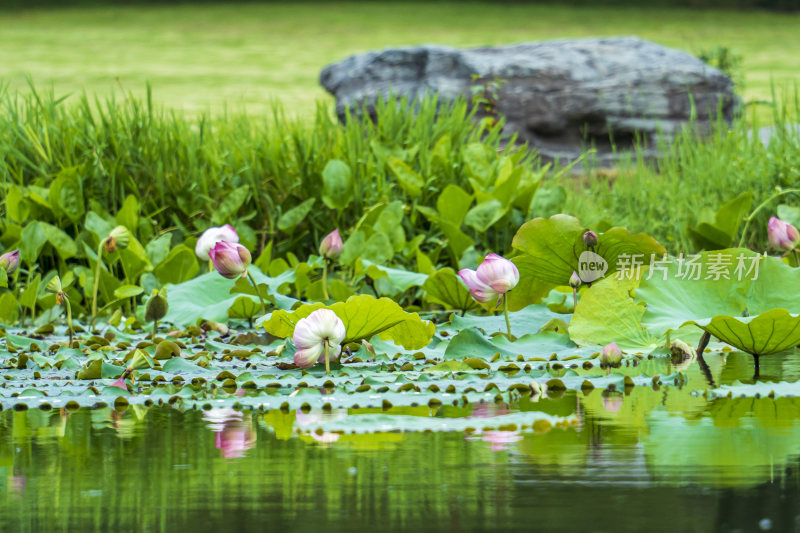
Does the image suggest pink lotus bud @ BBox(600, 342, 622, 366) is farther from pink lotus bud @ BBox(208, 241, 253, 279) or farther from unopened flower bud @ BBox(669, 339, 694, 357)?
pink lotus bud @ BBox(208, 241, 253, 279)

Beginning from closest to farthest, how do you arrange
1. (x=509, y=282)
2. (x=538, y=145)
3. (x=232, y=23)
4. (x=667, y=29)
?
(x=509, y=282), (x=538, y=145), (x=667, y=29), (x=232, y=23)

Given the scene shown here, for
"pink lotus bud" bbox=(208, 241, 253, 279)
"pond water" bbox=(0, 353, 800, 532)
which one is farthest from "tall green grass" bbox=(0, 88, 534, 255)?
"pond water" bbox=(0, 353, 800, 532)

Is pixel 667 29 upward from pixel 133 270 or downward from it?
upward

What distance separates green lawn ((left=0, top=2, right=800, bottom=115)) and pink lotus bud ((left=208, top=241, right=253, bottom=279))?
5.25m

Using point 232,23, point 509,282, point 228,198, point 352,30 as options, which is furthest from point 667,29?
point 509,282

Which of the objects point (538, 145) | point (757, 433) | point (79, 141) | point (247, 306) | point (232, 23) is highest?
point (232, 23)

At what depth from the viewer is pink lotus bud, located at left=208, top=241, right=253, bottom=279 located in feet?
5.11

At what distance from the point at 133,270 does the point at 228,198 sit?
41 centimetres

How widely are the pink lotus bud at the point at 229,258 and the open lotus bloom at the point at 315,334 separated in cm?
32

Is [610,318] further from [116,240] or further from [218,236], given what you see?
[116,240]

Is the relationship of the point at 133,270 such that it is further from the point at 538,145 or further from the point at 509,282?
the point at 538,145

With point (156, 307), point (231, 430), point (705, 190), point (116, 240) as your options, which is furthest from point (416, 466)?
point (705, 190)

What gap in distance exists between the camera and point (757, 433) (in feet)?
2.99

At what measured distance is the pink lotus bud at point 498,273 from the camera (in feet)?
4.72
